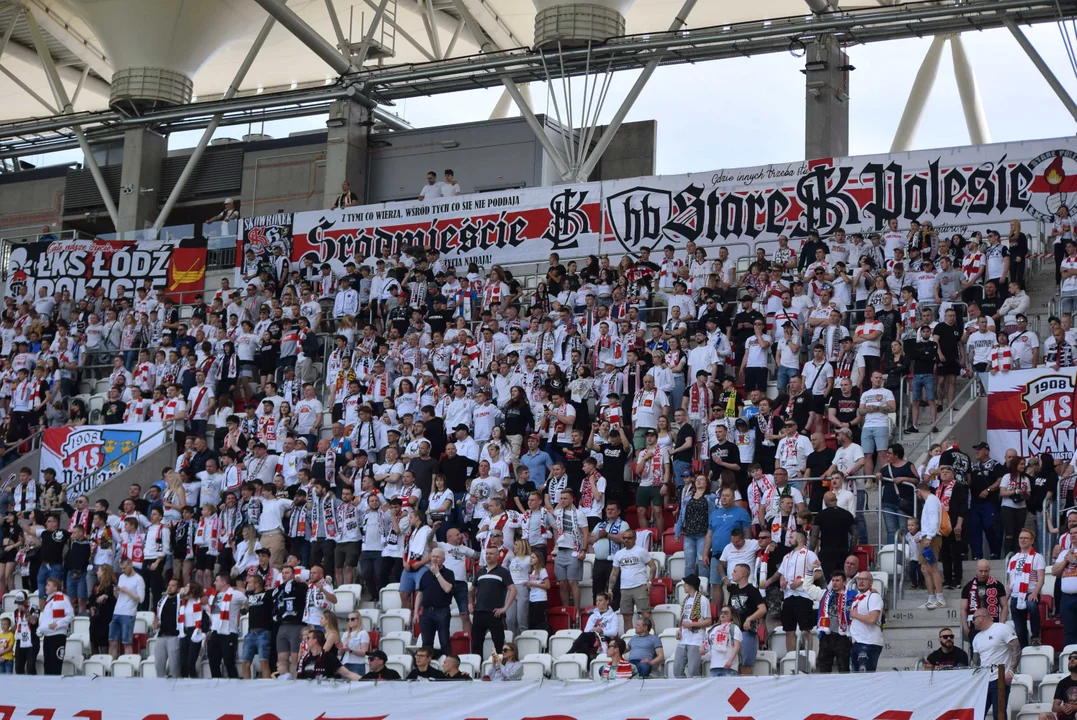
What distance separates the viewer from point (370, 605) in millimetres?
17703

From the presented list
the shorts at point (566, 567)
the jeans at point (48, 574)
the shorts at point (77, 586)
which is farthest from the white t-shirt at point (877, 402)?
the jeans at point (48, 574)

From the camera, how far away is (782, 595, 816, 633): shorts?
14375 millimetres

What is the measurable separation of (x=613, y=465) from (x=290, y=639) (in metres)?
4.34

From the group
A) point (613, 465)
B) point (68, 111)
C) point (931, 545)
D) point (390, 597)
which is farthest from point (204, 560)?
point (68, 111)

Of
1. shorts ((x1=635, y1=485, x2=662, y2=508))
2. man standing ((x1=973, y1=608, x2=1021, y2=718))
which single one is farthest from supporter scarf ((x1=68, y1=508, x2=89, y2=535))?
man standing ((x1=973, y1=608, x2=1021, y2=718))

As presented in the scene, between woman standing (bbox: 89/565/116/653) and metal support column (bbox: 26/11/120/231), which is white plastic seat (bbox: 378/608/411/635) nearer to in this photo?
woman standing (bbox: 89/565/116/653)

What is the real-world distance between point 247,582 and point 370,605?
5.21ft

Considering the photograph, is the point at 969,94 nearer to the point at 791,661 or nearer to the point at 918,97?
the point at 918,97

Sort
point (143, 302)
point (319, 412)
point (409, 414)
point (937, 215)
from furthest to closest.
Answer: point (143, 302) < point (937, 215) < point (319, 412) < point (409, 414)

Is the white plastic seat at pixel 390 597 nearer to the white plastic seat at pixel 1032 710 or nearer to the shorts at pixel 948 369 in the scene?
the shorts at pixel 948 369

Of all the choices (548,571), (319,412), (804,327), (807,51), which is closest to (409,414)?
(319,412)

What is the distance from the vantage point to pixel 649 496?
1758 cm

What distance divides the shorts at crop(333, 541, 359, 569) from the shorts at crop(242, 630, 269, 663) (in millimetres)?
1827

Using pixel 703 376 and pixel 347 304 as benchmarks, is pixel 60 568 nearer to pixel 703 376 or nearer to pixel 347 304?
pixel 347 304
